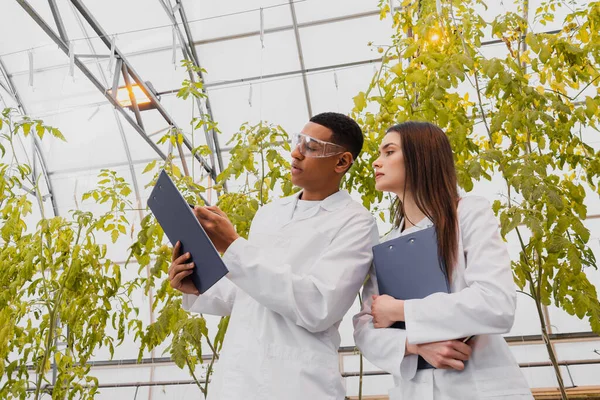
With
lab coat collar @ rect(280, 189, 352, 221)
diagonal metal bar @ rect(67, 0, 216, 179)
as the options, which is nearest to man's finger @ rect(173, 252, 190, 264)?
lab coat collar @ rect(280, 189, 352, 221)

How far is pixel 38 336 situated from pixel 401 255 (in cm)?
215

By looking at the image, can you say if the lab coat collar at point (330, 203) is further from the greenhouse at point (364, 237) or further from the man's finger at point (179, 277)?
the man's finger at point (179, 277)

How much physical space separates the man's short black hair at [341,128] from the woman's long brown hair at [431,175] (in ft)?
0.60

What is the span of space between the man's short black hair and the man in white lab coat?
248 millimetres

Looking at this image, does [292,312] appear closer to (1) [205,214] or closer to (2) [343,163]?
(1) [205,214]

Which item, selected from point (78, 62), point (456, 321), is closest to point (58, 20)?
point (78, 62)

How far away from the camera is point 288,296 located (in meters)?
1.11

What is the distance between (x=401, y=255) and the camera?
1.17 m

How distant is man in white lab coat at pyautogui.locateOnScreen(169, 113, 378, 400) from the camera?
3.65 ft

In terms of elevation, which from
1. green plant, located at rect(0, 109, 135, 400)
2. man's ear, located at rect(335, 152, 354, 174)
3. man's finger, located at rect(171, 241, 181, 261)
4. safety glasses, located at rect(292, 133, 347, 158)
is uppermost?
safety glasses, located at rect(292, 133, 347, 158)

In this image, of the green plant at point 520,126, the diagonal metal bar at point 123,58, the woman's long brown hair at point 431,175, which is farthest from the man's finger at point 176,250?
the diagonal metal bar at point 123,58

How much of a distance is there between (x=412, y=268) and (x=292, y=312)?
282mm

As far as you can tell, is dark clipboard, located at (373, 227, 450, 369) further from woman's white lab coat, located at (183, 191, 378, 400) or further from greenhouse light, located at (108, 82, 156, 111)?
greenhouse light, located at (108, 82, 156, 111)

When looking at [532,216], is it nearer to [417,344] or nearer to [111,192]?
[417,344]
